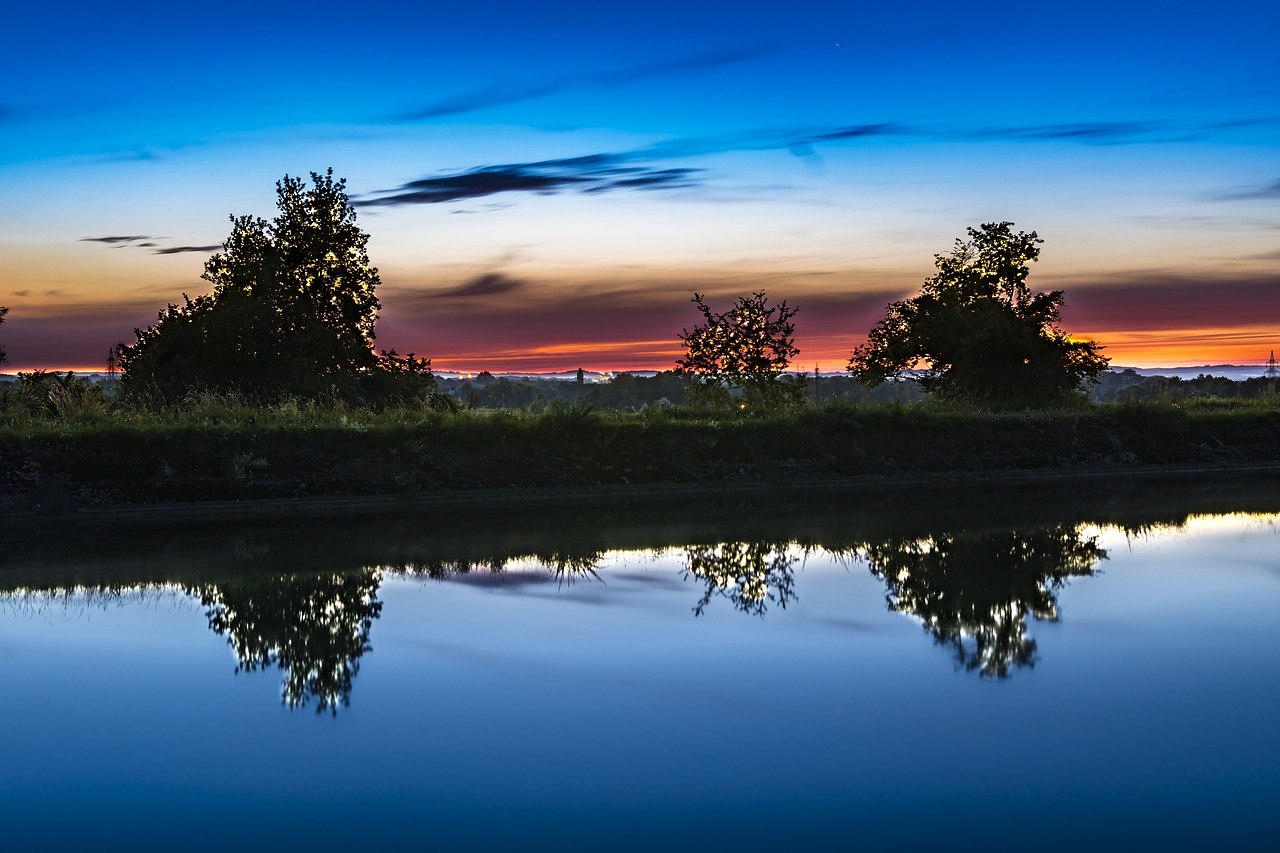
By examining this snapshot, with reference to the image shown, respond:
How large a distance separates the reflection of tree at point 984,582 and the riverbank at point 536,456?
8741 mm

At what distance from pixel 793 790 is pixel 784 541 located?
9.95 m

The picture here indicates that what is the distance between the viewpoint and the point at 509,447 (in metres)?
23.8

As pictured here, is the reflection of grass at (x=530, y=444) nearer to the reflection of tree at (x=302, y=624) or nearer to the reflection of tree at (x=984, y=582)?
the reflection of tree at (x=302, y=624)

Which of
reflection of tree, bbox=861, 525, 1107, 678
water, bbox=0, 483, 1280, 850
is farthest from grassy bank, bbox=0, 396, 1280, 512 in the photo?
reflection of tree, bbox=861, 525, 1107, 678

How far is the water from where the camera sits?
5.51 metres

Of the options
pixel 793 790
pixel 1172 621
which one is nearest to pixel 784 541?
pixel 1172 621

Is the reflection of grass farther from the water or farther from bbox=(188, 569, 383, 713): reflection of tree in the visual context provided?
bbox=(188, 569, 383, 713): reflection of tree

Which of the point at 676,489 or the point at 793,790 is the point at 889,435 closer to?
the point at 676,489

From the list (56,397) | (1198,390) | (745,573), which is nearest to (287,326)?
(56,397)

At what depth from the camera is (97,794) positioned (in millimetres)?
5887

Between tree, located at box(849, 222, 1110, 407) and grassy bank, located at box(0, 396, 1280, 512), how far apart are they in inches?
248

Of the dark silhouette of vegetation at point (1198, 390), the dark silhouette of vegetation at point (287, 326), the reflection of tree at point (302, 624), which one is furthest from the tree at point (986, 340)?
the reflection of tree at point (302, 624)

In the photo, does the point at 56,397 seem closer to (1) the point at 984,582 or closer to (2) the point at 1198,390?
(1) the point at 984,582

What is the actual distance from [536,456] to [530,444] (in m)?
0.48
